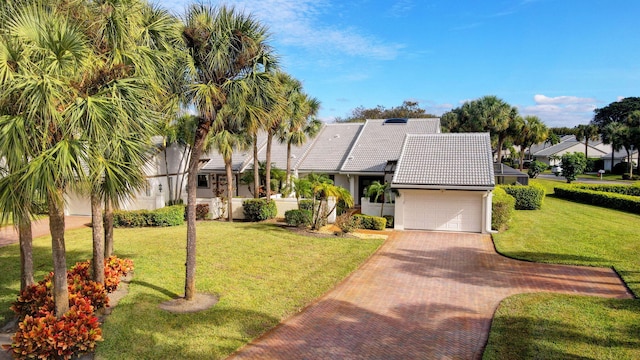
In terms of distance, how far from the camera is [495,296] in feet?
36.4

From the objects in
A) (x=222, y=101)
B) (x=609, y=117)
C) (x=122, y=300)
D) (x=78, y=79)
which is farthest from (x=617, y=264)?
(x=609, y=117)

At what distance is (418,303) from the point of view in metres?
10.6

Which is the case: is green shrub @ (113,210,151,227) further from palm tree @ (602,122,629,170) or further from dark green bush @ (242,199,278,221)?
palm tree @ (602,122,629,170)

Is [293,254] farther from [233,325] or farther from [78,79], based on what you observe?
[78,79]

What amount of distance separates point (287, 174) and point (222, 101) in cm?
1690

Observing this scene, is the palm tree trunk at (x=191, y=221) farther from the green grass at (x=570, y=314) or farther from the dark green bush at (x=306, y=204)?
the dark green bush at (x=306, y=204)

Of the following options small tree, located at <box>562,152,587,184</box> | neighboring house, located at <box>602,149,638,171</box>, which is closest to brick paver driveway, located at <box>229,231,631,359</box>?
small tree, located at <box>562,152,587,184</box>

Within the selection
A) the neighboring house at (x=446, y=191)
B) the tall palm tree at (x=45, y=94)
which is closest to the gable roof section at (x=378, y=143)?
the neighboring house at (x=446, y=191)

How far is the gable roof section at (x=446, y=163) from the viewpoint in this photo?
62.7 ft

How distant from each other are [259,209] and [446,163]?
414 inches

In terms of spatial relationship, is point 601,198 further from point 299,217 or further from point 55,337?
point 55,337

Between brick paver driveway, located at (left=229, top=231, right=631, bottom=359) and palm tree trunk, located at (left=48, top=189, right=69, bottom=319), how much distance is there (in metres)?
3.54

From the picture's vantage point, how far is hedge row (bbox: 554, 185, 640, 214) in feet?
87.9

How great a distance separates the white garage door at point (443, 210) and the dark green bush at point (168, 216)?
1227cm
